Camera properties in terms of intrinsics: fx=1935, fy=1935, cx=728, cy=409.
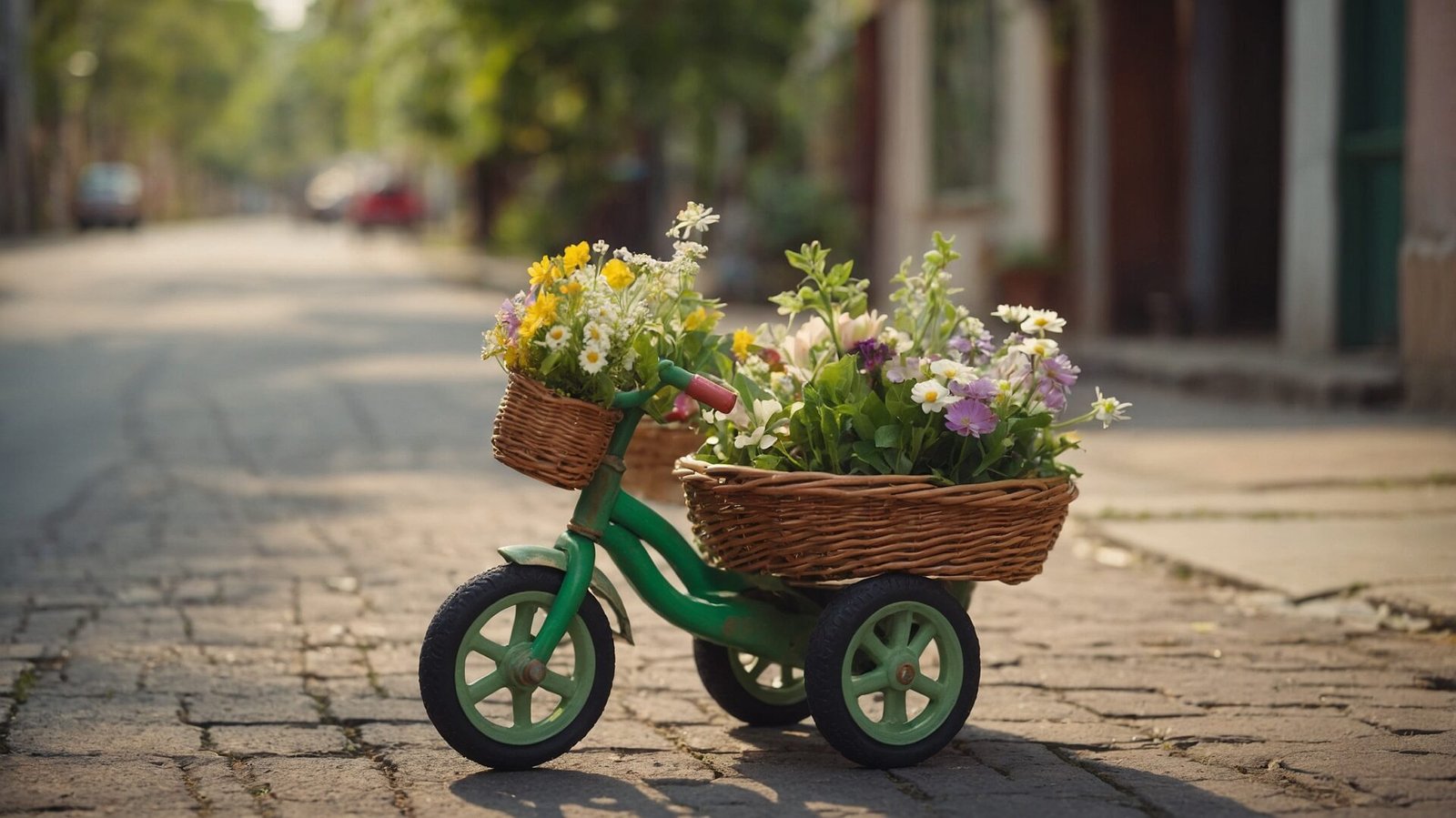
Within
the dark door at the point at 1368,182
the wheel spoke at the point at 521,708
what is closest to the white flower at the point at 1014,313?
the wheel spoke at the point at 521,708

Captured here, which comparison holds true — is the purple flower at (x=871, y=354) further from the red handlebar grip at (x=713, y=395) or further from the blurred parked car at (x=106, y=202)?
the blurred parked car at (x=106, y=202)

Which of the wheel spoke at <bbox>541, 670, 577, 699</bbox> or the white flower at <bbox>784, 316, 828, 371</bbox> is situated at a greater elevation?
the white flower at <bbox>784, 316, 828, 371</bbox>

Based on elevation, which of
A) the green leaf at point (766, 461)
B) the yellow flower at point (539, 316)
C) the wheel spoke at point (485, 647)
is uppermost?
the yellow flower at point (539, 316)

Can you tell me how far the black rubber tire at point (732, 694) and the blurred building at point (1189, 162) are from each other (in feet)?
22.1

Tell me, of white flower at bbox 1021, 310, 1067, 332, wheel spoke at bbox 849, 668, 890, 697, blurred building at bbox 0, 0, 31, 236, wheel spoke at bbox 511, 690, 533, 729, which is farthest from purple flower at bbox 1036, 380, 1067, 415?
blurred building at bbox 0, 0, 31, 236

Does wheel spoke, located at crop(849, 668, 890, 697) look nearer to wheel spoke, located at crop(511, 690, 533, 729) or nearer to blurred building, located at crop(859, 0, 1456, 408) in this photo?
wheel spoke, located at crop(511, 690, 533, 729)

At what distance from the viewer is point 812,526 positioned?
13.3 ft

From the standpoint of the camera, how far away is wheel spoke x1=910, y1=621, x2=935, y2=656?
→ 4.21 metres

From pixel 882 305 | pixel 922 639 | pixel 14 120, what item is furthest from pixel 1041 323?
pixel 14 120

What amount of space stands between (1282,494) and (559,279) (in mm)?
4747

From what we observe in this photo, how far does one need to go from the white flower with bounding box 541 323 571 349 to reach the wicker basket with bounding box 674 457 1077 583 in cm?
41

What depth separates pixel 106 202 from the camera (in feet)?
168

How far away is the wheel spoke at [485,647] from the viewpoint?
13.2 feet

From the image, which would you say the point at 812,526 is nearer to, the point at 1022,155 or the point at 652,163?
the point at 1022,155
